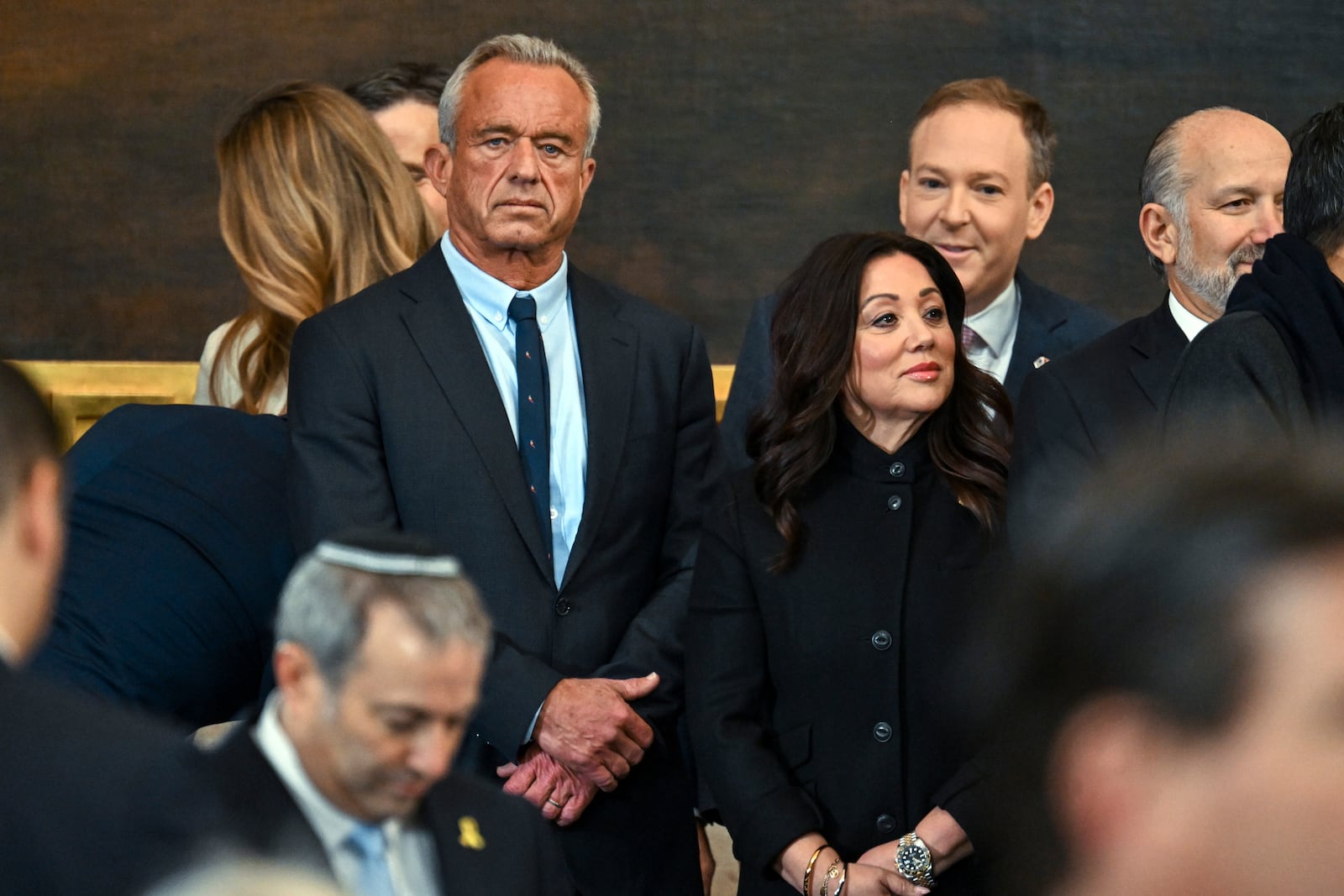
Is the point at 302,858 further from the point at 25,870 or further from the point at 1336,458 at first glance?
the point at 1336,458

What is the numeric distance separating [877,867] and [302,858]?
8.11 feet

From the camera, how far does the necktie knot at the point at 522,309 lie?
12.9ft

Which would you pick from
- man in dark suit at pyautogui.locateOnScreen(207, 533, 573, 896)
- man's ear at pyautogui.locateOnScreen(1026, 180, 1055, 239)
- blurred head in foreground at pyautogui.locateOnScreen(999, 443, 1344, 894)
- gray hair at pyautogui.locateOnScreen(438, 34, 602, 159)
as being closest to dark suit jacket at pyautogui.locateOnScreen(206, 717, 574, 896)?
man in dark suit at pyautogui.locateOnScreen(207, 533, 573, 896)

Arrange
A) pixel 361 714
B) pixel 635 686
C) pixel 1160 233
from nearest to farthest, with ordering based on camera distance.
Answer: pixel 361 714 → pixel 635 686 → pixel 1160 233

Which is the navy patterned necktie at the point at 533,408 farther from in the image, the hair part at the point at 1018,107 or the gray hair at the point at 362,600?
the gray hair at the point at 362,600

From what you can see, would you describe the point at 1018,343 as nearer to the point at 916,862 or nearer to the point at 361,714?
the point at 916,862

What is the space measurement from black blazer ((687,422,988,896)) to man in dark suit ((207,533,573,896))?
231 centimetres

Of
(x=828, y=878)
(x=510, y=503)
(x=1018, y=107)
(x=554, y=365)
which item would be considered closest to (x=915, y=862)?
(x=828, y=878)

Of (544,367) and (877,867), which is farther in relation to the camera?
(544,367)

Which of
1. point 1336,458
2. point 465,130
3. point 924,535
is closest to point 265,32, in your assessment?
point 465,130

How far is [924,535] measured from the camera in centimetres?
373

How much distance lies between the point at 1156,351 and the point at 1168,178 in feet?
2.43

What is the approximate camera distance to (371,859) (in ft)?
4.27

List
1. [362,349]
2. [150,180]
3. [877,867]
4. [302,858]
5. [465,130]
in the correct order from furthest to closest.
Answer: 1. [150,180]
2. [465,130]
3. [362,349]
4. [877,867]
5. [302,858]
